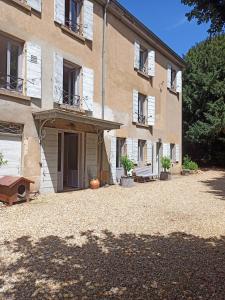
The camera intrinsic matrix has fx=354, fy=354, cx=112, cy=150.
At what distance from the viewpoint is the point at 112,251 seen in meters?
5.38

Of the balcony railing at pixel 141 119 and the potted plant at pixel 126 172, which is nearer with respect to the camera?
the potted plant at pixel 126 172

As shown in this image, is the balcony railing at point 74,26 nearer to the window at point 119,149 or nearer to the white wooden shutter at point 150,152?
the window at point 119,149

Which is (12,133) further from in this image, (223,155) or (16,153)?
(223,155)

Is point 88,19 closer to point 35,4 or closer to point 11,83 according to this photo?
point 35,4

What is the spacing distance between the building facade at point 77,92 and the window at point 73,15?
0.12 ft

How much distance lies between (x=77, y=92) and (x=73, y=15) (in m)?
2.96

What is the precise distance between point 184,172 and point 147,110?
18.0 ft

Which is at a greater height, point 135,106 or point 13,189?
point 135,106

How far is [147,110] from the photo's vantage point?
18.3m

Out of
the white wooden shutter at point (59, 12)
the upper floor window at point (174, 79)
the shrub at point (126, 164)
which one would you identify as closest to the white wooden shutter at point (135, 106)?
the shrub at point (126, 164)

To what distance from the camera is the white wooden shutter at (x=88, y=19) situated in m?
13.6

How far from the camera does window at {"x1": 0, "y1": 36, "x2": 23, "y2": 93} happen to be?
10766 millimetres

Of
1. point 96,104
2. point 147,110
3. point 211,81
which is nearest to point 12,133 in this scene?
point 96,104

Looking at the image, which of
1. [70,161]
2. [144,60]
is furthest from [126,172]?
[144,60]
